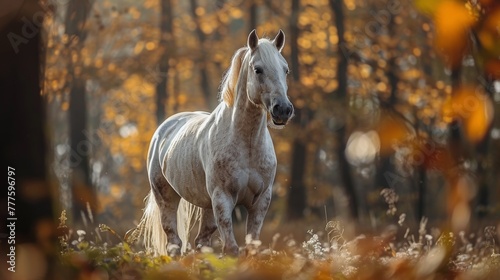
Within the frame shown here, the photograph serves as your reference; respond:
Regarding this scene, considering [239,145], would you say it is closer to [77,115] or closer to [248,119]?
[248,119]

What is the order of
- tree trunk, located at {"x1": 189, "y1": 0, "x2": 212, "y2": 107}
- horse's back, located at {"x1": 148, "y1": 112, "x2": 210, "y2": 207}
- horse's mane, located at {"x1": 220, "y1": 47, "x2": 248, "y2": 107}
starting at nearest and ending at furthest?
→ horse's mane, located at {"x1": 220, "y1": 47, "x2": 248, "y2": 107}
horse's back, located at {"x1": 148, "y1": 112, "x2": 210, "y2": 207}
tree trunk, located at {"x1": 189, "y1": 0, "x2": 212, "y2": 107}

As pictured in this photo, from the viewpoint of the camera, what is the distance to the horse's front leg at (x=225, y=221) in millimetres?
8633

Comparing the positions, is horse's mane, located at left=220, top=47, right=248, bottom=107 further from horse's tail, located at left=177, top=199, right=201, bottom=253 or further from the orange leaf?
the orange leaf

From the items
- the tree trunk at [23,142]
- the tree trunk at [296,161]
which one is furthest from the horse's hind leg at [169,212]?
the tree trunk at [296,161]

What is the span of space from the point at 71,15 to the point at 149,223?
16.7 metres

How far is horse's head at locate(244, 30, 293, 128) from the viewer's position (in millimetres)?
8125

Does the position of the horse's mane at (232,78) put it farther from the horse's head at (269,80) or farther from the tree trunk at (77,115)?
the tree trunk at (77,115)

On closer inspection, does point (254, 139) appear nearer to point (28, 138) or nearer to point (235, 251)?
point (235, 251)

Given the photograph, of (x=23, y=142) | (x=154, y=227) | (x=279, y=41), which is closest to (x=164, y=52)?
(x=154, y=227)

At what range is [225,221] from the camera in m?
8.64

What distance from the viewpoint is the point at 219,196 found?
8.75 metres

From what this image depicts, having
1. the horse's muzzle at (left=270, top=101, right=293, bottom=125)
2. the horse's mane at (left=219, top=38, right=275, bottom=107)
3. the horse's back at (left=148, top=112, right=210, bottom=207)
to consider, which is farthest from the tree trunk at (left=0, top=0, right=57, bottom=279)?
the horse's back at (left=148, top=112, right=210, bottom=207)

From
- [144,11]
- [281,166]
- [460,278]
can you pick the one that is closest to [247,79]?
[460,278]

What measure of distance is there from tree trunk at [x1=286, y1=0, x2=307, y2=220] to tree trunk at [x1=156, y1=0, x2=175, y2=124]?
4.12m
